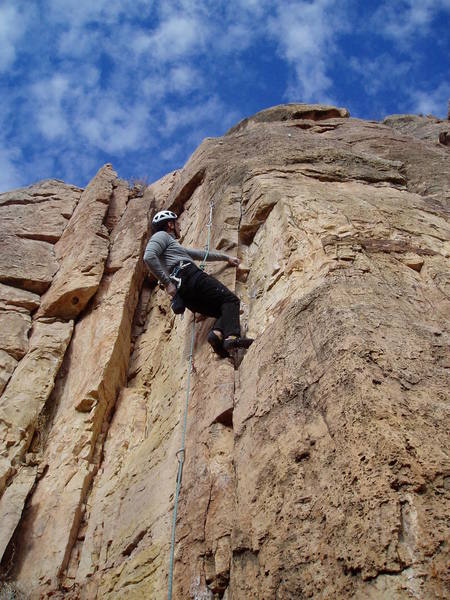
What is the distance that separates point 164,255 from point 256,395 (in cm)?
261

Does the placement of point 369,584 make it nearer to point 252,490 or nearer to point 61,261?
point 252,490

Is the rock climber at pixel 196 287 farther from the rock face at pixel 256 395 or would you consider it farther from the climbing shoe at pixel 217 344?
the rock face at pixel 256 395

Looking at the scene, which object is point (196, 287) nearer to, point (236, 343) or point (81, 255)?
point (236, 343)

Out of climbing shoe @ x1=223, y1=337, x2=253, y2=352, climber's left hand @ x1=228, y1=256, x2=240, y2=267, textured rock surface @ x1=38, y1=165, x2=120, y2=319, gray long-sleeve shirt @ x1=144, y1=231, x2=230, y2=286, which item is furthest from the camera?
textured rock surface @ x1=38, y1=165, x2=120, y2=319

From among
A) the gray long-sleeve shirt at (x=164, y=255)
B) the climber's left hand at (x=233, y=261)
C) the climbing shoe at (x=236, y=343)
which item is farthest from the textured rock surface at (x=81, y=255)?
the climbing shoe at (x=236, y=343)

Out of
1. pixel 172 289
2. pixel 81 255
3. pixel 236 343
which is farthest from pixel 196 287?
pixel 81 255

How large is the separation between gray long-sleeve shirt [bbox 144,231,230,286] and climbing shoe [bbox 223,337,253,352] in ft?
4.47

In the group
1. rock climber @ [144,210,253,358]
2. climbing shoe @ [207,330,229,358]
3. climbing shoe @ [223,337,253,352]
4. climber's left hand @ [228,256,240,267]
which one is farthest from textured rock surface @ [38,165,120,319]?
climbing shoe @ [223,337,253,352]

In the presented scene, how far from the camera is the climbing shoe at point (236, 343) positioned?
516cm

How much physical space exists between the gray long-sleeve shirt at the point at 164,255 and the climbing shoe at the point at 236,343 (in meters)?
1.36

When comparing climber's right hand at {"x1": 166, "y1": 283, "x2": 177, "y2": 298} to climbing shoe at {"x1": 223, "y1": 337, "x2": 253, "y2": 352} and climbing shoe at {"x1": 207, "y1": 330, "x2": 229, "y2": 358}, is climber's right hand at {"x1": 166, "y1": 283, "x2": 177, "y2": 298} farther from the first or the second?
climbing shoe at {"x1": 223, "y1": 337, "x2": 253, "y2": 352}

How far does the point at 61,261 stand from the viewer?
9633 mm

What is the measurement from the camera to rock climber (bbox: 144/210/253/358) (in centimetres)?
523

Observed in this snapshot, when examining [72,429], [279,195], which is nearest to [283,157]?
[279,195]
